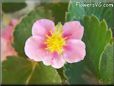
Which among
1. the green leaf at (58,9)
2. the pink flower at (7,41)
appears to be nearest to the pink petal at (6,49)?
the pink flower at (7,41)

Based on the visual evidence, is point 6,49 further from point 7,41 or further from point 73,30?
point 73,30

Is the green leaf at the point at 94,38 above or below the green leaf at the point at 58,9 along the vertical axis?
below

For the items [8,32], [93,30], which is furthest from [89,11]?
[8,32]

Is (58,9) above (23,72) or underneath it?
above

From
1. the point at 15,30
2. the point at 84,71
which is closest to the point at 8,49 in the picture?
Answer: the point at 15,30

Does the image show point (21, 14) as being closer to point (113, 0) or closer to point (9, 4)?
point (9, 4)

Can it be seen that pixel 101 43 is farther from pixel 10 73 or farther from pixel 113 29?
pixel 10 73

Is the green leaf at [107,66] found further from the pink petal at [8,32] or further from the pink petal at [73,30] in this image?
the pink petal at [8,32]

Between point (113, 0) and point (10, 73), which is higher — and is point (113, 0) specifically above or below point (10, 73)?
above
